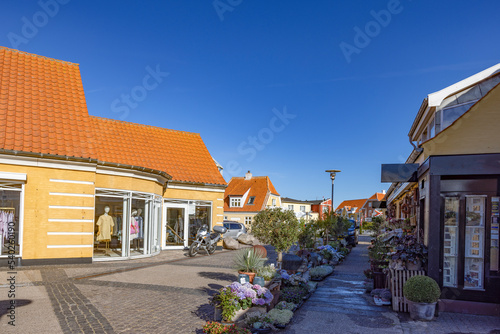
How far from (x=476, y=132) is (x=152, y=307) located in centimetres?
765

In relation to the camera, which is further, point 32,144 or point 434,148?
point 32,144

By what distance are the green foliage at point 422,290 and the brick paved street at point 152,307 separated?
44cm

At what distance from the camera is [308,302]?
377 inches

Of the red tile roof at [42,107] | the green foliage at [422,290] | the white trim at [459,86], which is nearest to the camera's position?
the green foliage at [422,290]

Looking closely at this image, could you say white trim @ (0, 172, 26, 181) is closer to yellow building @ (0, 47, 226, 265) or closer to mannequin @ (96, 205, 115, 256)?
yellow building @ (0, 47, 226, 265)

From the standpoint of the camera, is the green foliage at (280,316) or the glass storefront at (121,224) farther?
the glass storefront at (121,224)

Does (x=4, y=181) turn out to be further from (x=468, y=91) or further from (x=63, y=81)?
(x=468, y=91)

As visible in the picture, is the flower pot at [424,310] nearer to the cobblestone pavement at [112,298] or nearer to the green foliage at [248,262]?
the green foliage at [248,262]

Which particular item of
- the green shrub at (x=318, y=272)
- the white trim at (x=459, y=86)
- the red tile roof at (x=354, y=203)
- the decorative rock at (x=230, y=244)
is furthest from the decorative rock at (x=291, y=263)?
the red tile roof at (x=354, y=203)

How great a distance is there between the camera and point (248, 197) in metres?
50.8

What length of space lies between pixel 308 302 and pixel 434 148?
15.0 ft

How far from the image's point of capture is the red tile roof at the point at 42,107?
43.9 feet

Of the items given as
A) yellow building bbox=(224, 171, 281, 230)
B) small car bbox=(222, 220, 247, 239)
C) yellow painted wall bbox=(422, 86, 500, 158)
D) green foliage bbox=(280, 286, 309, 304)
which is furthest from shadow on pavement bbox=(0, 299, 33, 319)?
yellow building bbox=(224, 171, 281, 230)

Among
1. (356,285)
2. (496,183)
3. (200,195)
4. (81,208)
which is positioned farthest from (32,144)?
(496,183)
